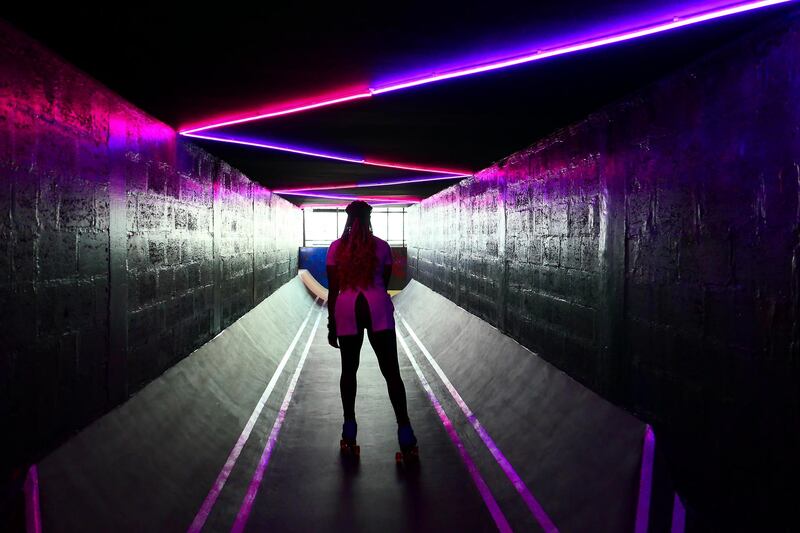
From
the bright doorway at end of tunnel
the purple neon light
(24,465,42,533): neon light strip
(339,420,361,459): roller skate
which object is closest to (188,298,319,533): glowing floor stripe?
(339,420,361,459): roller skate

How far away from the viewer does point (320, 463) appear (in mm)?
5645

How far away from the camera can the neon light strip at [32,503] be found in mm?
3172

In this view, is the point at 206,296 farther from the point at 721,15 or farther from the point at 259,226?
the point at 721,15

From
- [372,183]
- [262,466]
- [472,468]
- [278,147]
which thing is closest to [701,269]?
[472,468]

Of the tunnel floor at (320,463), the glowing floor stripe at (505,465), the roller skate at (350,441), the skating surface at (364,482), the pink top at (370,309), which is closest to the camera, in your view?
the tunnel floor at (320,463)

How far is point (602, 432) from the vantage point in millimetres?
4750

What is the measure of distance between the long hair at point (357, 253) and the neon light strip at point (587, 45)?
1.29 m

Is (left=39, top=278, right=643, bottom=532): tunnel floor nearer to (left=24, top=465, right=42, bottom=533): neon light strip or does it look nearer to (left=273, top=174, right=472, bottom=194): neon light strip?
(left=24, top=465, right=42, bottom=533): neon light strip

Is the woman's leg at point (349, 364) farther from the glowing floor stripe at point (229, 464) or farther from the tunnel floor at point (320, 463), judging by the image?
the glowing floor stripe at point (229, 464)

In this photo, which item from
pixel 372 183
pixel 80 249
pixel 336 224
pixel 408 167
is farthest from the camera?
pixel 336 224

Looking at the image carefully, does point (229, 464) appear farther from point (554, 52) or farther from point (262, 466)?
point (554, 52)

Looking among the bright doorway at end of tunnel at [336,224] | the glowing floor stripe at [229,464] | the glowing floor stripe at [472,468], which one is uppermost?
the bright doorway at end of tunnel at [336,224]

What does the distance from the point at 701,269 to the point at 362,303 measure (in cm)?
294

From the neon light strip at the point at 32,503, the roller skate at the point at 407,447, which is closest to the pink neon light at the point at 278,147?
the roller skate at the point at 407,447
